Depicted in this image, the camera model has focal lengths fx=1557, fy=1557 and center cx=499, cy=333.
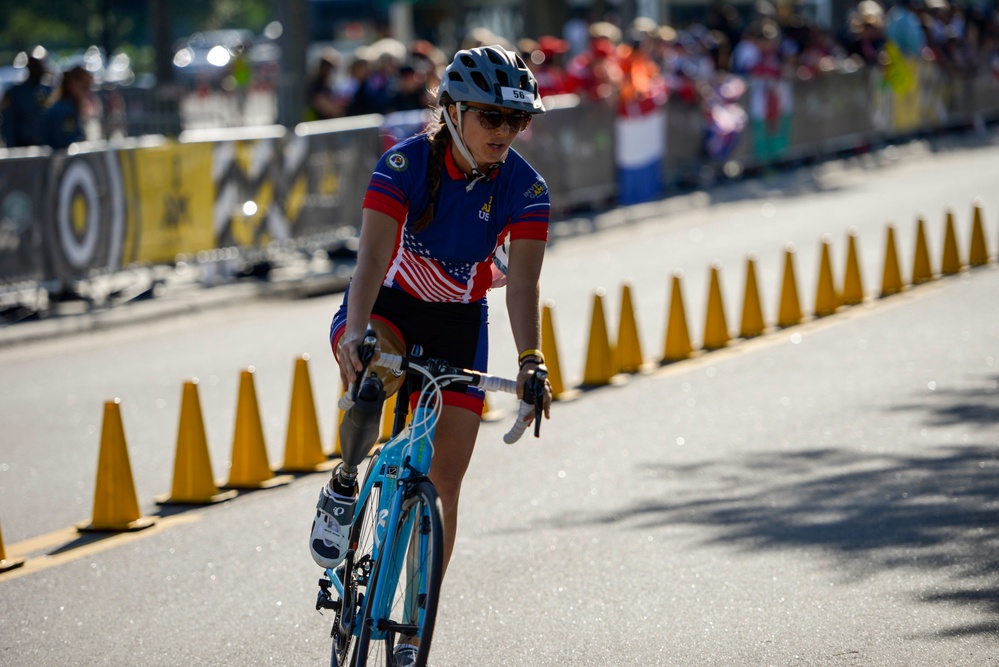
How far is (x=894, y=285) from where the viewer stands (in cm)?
1405

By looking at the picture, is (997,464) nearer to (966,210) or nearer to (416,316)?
(416,316)

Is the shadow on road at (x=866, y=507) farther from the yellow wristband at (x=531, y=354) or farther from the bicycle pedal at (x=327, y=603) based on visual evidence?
the bicycle pedal at (x=327, y=603)

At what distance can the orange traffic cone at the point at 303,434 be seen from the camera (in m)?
8.61

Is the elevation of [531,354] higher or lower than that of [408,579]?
higher

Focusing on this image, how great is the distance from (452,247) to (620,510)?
2962 mm

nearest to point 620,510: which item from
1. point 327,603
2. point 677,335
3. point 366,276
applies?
point 327,603

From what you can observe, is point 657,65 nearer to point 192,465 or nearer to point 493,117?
point 192,465

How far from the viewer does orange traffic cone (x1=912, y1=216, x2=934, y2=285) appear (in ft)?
47.0

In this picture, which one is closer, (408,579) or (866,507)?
(408,579)

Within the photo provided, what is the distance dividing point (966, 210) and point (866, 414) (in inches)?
401

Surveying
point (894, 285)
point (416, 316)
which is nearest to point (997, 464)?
point (416, 316)

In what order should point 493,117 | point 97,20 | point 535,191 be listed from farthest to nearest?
point 97,20 → point 535,191 → point 493,117

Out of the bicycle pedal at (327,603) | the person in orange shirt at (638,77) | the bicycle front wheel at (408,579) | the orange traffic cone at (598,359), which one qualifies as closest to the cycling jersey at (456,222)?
the bicycle front wheel at (408,579)

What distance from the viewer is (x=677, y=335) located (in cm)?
1159
